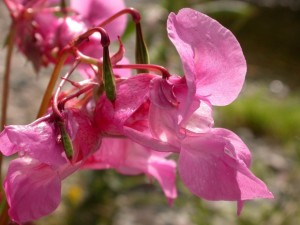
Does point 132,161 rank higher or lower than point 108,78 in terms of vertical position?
lower

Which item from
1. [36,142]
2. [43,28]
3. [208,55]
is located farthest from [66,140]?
[43,28]

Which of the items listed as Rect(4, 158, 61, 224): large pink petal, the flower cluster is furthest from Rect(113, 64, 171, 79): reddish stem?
Rect(4, 158, 61, 224): large pink petal

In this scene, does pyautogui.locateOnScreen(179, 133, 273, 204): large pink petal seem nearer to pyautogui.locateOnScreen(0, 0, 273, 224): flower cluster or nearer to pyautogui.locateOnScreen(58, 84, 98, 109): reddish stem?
pyautogui.locateOnScreen(0, 0, 273, 224): flower cluster

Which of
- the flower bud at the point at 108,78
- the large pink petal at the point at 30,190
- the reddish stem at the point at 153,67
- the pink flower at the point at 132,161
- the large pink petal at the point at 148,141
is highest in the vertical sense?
the flower bud at the point at 108,78

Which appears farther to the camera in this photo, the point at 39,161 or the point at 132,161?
the point at 132,161

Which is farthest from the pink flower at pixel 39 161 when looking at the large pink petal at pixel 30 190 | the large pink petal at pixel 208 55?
the large pink petal at pixel 208 55

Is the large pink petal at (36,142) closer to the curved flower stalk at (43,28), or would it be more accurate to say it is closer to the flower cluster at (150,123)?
the flower cluster at (150,123)

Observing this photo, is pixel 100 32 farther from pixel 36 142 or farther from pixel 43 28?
pixel 43 28

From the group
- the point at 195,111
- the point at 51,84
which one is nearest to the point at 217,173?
the point at 195,111
